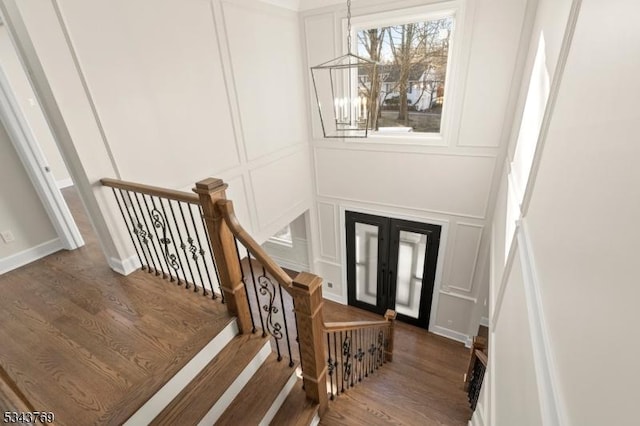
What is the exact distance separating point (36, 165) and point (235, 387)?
2745 mm

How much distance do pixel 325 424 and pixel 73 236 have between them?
10.1 ft

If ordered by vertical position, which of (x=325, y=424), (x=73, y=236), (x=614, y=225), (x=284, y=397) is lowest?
(x=325, y=424)

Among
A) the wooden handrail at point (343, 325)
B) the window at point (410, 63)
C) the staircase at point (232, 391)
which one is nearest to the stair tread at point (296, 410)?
the staircase at point (232, 391)

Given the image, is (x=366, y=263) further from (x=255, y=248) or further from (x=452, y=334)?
(x=255, y=248)

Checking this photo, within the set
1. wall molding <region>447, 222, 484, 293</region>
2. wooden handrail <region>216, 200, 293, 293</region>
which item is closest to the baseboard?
wall molding <region>447, 222, 484, 293</region>

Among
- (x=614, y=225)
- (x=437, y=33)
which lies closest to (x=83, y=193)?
(x=614, y=225)

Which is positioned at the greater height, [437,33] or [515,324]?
[437,33]

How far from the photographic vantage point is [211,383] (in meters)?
1.91

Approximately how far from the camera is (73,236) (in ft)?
10.2

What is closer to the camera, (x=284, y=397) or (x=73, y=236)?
(x=284, y=397)

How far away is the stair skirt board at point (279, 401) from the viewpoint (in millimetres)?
1925

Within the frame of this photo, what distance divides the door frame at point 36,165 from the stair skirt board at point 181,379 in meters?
2.21

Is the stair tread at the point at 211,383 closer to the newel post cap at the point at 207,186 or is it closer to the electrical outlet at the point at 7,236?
the newel post cap at the point at 207,186

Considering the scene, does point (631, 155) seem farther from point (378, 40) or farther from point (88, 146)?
point (378, 40)
